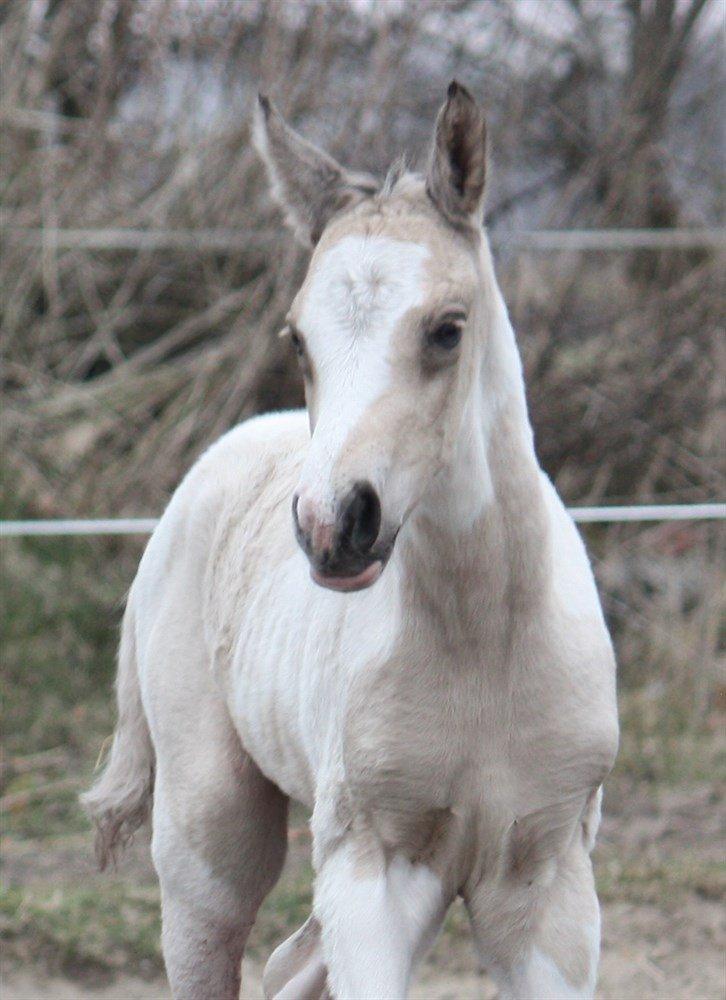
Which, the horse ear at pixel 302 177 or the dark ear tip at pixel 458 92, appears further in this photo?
the horse ear at pixel 302 177

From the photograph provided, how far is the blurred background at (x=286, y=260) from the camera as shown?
6.46m

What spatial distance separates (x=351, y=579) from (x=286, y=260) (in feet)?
15.4

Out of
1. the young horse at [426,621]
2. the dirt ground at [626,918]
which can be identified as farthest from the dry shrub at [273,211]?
the young horse at [426,621]

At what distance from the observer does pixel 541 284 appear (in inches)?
265

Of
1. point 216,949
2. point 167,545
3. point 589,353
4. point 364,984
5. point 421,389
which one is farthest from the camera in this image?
point 589,353

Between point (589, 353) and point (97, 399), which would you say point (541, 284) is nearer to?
point (589, 353)

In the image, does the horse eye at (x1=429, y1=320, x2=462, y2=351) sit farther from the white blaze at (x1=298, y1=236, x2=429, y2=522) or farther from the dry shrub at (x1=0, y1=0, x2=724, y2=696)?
the dry shrub at (x1=0, y1=0, x2=724, y2=696)

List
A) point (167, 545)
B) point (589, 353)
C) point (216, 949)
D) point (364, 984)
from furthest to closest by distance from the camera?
1. point (589, 353)
2. point (167, 545)
3. point (216, 949)
4. point (364, 984)

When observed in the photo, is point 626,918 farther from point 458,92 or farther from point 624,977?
point 458,92

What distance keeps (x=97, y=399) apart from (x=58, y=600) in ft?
3.12

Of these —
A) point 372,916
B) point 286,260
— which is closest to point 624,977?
point 372,916

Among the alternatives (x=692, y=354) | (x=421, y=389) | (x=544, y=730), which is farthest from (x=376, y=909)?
(x=692, y=354)

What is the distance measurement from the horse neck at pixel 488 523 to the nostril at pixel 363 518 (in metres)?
0.33

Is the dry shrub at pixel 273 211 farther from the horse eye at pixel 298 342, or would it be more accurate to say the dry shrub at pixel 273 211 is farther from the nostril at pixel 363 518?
the nostril at pixel 363 518
